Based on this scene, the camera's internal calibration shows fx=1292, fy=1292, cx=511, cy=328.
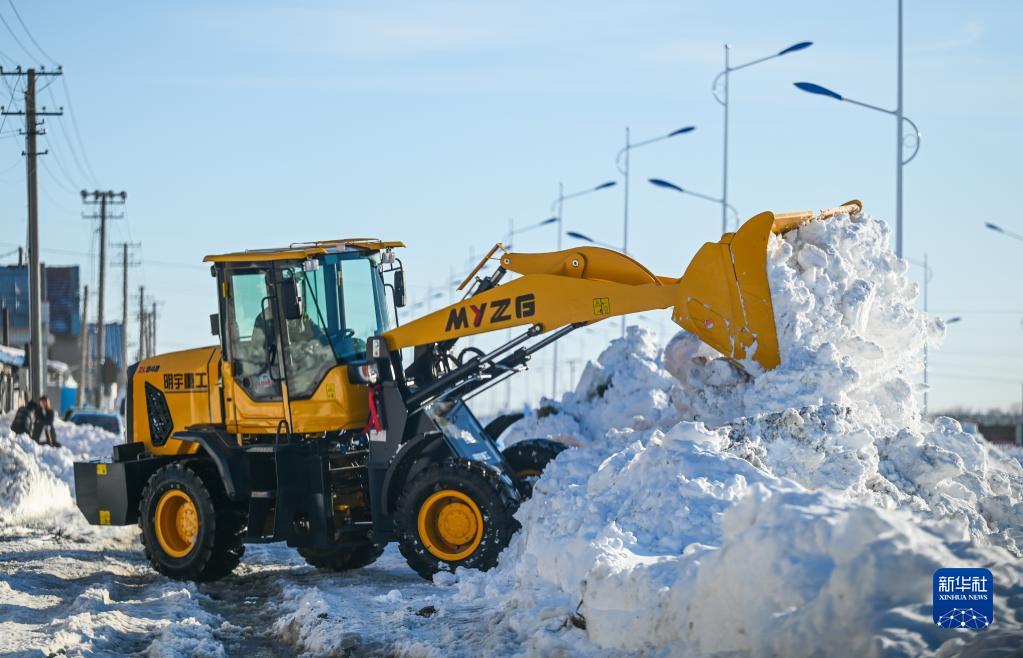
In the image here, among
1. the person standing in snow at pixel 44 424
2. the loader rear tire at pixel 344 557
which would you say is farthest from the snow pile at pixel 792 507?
the person standing in snow at pixel 44 424

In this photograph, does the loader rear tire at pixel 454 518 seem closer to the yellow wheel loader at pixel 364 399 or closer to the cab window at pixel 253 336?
the yellow wheel loader at pixel 364 399

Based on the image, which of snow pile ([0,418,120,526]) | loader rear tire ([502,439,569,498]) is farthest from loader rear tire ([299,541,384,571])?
snow pile ([0,418,120,526])

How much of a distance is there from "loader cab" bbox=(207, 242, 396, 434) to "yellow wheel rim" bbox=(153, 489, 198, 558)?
3.21 ft

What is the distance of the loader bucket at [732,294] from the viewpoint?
37.7 ft

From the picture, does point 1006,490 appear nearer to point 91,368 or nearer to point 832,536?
point 832,536

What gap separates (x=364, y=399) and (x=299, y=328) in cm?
94

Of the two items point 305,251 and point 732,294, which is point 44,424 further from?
point 732,294

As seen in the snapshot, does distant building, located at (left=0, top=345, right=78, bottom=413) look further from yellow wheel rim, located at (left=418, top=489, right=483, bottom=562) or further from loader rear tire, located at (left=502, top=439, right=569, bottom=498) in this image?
yellow wheel rim, located at (left=418, top=489, right=483, bottom=562)

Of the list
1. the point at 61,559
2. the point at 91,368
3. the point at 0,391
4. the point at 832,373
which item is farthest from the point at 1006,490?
the point at 91,368

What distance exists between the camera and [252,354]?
13.1 meters

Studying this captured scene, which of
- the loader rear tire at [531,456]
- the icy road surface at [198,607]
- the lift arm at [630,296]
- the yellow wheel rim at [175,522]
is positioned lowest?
the icy road surface at [198,607]

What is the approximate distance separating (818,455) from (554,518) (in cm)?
231

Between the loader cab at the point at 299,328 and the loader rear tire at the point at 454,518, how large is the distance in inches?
57.1

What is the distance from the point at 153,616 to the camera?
420 inches
